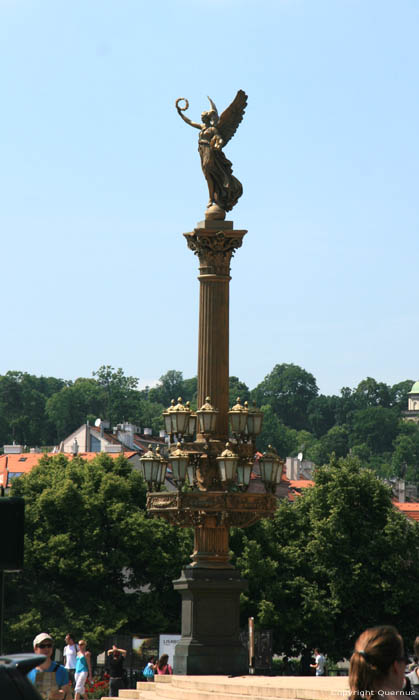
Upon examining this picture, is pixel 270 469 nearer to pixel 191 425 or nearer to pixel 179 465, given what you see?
pixel 191 425

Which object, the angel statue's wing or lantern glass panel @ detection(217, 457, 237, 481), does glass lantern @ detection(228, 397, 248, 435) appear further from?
the angel statue's wing

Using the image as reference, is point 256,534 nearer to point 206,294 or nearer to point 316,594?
point 316,594

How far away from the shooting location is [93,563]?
57312mm

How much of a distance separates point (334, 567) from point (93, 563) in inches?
384

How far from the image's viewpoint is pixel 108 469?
205ft

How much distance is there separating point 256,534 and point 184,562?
322 cm

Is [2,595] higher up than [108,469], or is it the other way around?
[108,469]

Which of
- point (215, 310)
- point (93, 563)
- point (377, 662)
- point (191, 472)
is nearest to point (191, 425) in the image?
point (191, 472)

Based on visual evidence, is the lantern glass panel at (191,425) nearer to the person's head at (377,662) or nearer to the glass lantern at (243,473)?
the glass lantern at (243,473)

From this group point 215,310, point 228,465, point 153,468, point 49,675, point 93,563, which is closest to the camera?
point 49,675

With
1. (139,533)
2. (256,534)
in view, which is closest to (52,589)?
(139,533)

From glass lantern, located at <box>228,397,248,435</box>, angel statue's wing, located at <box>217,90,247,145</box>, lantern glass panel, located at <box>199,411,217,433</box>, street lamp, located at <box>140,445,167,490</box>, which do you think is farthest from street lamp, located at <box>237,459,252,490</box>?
angel statue's wing, located at <box>217,90,247,145</box>

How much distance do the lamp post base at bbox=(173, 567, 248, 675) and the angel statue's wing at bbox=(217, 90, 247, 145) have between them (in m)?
8.91

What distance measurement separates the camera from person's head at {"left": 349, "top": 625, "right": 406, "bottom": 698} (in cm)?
690
